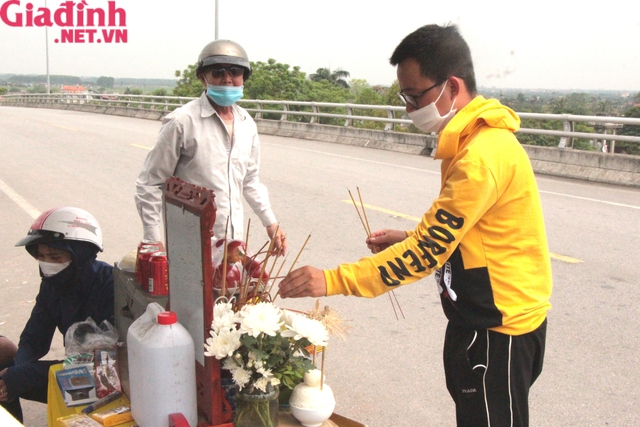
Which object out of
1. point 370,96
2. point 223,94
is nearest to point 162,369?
point 223,94

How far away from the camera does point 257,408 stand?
1.97m

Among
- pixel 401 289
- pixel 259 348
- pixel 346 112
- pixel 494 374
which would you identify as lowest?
pixel 401 289

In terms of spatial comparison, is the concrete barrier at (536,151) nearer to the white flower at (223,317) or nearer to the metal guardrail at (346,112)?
the metal guardrail at (346,112)

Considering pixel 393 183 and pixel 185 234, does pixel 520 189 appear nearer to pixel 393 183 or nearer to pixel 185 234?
pixel 185 234

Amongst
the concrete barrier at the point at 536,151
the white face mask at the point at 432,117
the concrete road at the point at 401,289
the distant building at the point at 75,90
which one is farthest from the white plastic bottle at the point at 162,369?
the distant building at the point at 75,90

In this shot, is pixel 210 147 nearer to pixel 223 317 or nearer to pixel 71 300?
pixel 71 300

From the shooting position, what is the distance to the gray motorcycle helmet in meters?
3.27

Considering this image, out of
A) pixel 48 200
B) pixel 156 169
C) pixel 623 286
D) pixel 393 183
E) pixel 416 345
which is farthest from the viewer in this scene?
pixel 393 183

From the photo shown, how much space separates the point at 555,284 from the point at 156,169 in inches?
148

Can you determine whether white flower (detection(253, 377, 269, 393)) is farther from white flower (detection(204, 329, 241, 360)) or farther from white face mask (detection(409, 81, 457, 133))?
white face mask (detection(409, 81, 457, 133))

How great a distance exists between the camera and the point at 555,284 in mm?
5605

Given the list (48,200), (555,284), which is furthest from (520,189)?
(48,200)

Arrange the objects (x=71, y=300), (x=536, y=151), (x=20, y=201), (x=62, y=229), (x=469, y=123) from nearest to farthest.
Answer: (x=469, y=123) < (x=62, y=229) < (x=71, y=300) < (x=20, y=201) < (x=536, y=151)

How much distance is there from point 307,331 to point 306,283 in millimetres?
178
